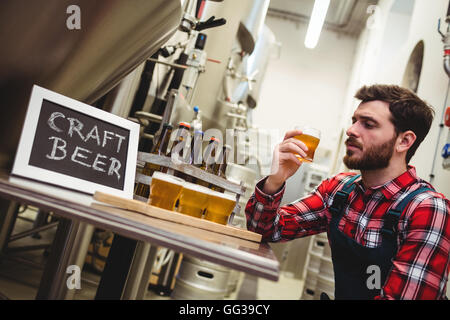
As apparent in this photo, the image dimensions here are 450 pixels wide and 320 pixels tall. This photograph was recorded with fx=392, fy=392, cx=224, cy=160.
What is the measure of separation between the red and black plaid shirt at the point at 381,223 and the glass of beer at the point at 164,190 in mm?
380

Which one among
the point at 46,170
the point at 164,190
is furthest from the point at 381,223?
the point at 46,170

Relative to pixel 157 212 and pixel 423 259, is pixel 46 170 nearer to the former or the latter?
pixel 157 212

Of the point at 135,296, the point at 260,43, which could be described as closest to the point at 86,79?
the point at 135,296

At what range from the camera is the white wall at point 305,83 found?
23.6ft

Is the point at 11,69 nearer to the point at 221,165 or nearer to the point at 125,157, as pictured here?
the point at 125,157

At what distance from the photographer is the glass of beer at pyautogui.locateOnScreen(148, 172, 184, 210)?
100 cm

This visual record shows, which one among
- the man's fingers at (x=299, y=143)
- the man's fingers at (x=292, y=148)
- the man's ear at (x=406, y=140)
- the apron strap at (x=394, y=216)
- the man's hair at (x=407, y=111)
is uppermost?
the man's hair at (x=407, y=111)

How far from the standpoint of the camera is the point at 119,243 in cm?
121

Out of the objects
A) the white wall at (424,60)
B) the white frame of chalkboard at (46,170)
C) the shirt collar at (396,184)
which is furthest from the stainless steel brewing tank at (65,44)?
the white wall at (424,60)

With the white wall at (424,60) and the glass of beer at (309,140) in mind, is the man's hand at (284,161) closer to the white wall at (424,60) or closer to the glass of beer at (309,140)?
the glass of beer at (309,140)

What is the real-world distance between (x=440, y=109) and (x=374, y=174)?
Answer: 100cm

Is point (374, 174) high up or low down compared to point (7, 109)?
up

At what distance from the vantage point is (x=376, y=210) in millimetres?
1284

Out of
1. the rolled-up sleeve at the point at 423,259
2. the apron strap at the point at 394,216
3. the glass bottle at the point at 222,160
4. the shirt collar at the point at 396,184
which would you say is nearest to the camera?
the rolled-up sleeve at the point at 423,259
